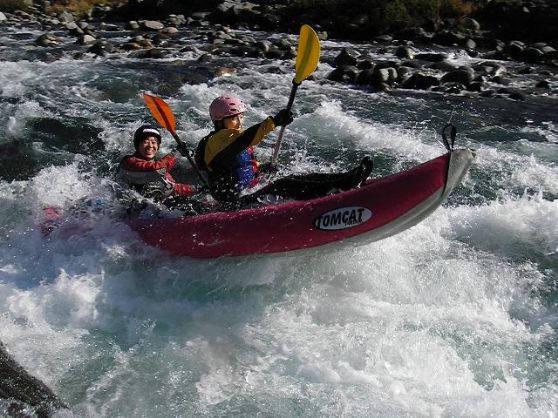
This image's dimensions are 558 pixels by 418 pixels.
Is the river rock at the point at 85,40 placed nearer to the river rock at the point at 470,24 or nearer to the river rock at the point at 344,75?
the river rock at the point at 344,75

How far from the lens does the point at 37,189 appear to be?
21.3 feet

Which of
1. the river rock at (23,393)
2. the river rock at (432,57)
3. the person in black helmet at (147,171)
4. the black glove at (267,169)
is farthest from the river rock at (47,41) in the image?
the river rock at (23,393)

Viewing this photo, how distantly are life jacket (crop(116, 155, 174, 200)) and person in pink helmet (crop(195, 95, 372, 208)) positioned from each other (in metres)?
0.39

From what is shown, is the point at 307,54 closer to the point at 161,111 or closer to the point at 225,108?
the point at 225,108

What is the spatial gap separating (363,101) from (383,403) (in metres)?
7.37

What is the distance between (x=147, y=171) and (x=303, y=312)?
1.88 metres

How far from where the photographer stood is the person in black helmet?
5.73 meters

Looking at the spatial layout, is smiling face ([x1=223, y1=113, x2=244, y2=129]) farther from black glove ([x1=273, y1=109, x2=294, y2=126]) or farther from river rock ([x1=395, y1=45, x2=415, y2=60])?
river rock ([x1=395, y1=45, x2=415, y2=60])

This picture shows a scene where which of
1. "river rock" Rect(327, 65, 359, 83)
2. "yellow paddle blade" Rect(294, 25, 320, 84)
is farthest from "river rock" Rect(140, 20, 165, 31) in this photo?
"yellow paddle blade" Rect(294, 25, 320, 84)

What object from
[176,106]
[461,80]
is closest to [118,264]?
[176,106]

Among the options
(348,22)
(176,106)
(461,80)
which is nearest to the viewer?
(176,106)

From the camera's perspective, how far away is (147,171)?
5.73 metres

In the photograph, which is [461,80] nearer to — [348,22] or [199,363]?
[348,22]

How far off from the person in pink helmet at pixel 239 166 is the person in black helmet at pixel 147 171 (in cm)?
38
